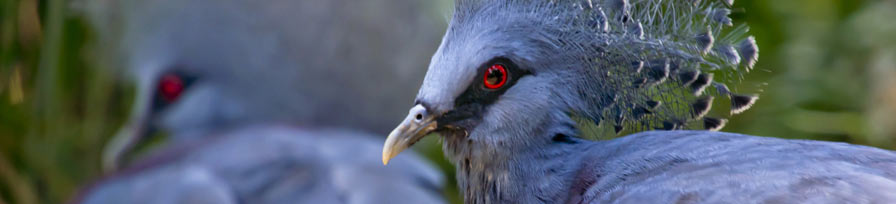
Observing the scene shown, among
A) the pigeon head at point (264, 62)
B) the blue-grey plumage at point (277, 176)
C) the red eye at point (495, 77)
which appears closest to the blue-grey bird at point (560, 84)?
the red eye at point (495, 77)

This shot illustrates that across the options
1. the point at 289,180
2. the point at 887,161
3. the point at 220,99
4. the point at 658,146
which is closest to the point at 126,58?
A: the point at 220,99

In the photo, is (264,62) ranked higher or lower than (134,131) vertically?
higher

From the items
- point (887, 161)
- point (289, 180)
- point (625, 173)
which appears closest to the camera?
point (887, 161)

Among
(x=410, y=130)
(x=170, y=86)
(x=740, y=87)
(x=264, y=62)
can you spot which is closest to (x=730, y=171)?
(x=410, y=130)

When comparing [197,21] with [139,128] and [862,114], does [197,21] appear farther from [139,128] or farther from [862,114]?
[862,114]

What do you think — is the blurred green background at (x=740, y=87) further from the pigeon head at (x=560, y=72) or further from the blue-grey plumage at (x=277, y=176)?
the pigeon head at (x=560, y=72)

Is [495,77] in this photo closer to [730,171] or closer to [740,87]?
[730,171]
